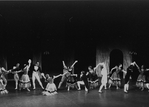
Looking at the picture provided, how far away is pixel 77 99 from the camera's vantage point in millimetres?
7984

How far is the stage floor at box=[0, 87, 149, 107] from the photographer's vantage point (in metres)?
7.23

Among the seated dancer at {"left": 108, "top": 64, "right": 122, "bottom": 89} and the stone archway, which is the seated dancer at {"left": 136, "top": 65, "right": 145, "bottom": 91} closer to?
the seated dancer at {"left": 108, "top": 64, "right": 122, "bottom": 89}

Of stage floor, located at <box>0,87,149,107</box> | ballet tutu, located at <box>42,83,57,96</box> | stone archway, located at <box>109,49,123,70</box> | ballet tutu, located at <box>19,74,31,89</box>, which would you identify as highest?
stone archway, located at <box>109,49,123,70</box>

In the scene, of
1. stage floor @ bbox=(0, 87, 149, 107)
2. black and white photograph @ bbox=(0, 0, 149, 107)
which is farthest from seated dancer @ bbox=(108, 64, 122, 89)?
black and white photograph @ bbox=(0, 0, 149, 107)

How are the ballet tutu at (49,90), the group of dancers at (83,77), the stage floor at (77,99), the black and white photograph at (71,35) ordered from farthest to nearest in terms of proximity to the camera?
1. the black and white photograph at (71,35)
2. the group of dancers at (83,77)
3. the ballet tutu at (49,90)
4. the stage floor at (77,99)

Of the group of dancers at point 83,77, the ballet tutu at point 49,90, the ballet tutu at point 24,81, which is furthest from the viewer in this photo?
the ballet tutu at point 24,81

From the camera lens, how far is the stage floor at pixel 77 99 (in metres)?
7.23

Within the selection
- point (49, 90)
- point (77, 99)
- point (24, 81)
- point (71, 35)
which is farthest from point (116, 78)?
point (71, 35)

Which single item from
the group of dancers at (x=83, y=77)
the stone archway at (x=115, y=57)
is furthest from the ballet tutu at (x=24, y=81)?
the stone archway at (x=115, y=57)

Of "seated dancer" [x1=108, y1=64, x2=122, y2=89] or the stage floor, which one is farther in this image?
"seated dancer" [x1=108, y1=64, x2=122, y2=89]

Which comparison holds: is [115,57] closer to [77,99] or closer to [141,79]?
[141,79]

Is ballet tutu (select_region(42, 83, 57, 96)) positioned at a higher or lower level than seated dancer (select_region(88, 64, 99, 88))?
lower

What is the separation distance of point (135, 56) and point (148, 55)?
88cm

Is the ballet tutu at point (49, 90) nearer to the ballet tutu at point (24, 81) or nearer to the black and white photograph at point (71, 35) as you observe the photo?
the ballet tutu at point (24, 81)
